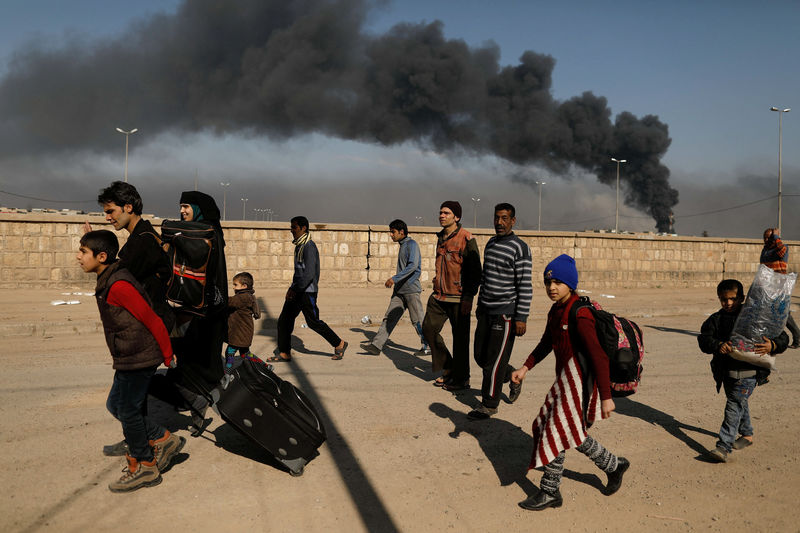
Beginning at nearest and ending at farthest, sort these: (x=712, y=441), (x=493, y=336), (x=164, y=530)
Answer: (x=164, y=530)
(x=712, y=441)
(x=493, y=336)

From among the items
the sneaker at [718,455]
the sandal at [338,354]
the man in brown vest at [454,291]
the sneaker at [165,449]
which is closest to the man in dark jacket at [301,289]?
the sandal at [338,354]

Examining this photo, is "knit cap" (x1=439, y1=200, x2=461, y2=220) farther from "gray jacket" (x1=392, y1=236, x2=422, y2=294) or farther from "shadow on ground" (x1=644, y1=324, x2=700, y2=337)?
"shadow on ground" (x1=644, y1=324, x2=700, y2=337)

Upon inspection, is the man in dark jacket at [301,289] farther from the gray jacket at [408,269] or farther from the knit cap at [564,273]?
the knit cap at [564,273]

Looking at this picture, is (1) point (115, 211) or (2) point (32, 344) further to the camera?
(2) point (32, 344)

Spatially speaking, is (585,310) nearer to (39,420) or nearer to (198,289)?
(198,289)

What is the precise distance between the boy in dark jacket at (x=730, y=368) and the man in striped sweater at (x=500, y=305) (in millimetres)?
1407

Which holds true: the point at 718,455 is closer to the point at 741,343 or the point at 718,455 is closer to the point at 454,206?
the point at 741,343

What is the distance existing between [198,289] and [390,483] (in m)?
1.83

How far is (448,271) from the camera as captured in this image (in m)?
6.02

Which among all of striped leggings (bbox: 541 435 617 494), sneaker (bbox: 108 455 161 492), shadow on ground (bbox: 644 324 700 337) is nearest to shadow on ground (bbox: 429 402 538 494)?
striped leggings (bbox: 541 435 617 494)

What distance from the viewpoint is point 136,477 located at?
3611mm

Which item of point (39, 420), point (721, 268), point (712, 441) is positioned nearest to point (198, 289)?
point (39, 420)

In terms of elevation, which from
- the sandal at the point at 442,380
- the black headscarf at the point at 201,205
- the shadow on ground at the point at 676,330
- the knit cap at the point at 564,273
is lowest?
the shadow on ground at the point at 676,330

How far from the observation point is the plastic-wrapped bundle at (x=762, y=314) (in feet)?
13.7
